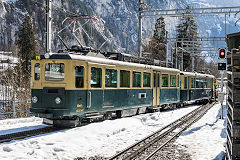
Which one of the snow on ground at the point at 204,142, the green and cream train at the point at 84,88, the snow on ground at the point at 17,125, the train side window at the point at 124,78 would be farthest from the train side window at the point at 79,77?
the snow on ground at the point at 204,142

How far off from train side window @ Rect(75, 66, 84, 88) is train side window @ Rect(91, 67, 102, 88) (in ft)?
1.85

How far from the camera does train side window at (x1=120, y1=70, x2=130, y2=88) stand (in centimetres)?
1406

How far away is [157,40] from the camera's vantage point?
5547 cm

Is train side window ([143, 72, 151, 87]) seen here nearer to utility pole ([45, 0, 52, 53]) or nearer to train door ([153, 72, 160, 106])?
train door ([153, 72, 160, 106])

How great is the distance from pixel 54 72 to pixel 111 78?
286 cm

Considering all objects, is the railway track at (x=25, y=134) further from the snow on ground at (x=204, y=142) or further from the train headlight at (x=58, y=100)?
the snow on ground at (x=204, y=142)

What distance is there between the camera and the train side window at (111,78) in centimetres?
1288

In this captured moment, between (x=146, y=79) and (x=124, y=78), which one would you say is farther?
(x=146, y=79)

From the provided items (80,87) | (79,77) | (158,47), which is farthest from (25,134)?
(158,47)

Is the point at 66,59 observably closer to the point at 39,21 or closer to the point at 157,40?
the point at 157,40

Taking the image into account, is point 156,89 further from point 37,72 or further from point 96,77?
point 37,72

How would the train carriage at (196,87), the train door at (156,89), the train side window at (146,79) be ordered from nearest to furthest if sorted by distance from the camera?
the train side window at (146,79)
the train door at (156,89)
the train carriage at (196,87)

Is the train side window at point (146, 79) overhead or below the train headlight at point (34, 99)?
overhead

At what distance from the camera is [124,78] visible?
1432cm
